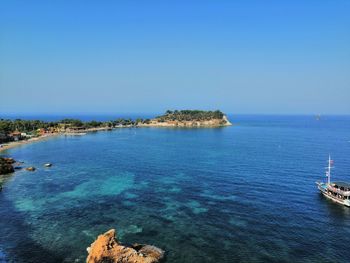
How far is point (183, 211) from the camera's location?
6875cm

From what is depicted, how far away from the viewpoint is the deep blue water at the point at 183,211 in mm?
51594

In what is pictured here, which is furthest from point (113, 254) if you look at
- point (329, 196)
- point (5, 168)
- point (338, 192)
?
point (5, 168)

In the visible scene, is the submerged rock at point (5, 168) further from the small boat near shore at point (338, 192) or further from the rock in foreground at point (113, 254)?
the small boat near shore at point (338, 192)

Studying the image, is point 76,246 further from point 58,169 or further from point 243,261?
point 58,169

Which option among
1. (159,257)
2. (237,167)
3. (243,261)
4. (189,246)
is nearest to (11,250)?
(159,257)

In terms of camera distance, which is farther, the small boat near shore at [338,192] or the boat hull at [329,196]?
the small boat near shore at [338,192]

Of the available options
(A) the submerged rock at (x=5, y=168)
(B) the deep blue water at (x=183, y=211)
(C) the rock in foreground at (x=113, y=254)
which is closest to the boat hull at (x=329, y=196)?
(B) the deep blue water at (x=183, y=211)

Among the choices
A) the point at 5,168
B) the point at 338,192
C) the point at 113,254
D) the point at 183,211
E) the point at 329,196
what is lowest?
the point at 183,211

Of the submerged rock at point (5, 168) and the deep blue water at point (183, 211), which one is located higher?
the submerged rock at point (5, 168)

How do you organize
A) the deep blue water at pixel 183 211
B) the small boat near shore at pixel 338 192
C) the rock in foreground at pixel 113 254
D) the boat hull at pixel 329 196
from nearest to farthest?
the rock in foreground at pixel 113 254
the deep blue water at pixel 183 211
the boat hull at pixel 329 196
the small boat near shore at pixel 338 192

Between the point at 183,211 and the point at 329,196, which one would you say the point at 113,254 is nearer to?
the point at 183,211

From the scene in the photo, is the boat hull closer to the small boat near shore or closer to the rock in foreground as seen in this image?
the small boat near shore

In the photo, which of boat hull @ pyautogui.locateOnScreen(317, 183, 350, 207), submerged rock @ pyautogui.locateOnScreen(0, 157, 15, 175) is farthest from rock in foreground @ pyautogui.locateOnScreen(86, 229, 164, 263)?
submerged rock @ pyautogui.locateOnScreen(0, 157, 15, 175)

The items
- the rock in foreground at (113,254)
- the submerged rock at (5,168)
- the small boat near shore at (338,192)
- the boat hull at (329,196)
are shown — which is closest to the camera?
the rock in foreground at (113,254)
